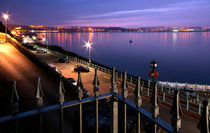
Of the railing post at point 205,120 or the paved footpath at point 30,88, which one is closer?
the railing post at point 205,120

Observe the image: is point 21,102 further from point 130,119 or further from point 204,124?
point 204,124

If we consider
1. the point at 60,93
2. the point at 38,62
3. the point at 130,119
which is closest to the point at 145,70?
the point at 38,62

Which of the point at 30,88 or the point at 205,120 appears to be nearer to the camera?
the point at 205,120

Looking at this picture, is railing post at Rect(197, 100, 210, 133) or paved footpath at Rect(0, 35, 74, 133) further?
paved footpath at Rect(0, 35, 74, 133)

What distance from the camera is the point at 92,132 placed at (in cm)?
559

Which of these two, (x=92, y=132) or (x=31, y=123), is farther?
(x=31, y=123)

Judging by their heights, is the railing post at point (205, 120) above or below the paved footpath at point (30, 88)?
above

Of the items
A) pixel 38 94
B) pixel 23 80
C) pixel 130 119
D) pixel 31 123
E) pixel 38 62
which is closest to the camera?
pixel 38 94

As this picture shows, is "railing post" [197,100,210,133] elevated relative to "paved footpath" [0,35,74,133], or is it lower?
elevated

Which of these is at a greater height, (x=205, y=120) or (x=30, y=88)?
(x=205, y=120)

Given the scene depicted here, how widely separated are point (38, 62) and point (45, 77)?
6.72 meters

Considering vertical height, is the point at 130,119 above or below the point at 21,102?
above

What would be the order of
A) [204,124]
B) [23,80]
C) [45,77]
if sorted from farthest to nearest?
[45,77], [23,80], [204,124]

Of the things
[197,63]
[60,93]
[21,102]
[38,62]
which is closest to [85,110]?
[60,93]
